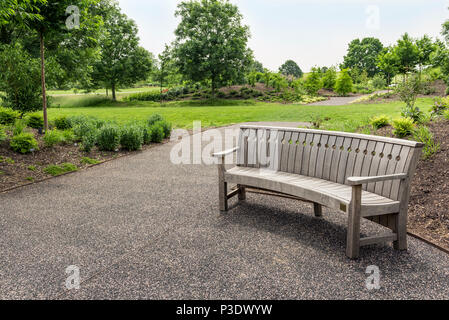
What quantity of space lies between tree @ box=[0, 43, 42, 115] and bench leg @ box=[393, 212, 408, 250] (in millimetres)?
9971

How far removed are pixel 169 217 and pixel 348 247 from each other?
227 centimetres

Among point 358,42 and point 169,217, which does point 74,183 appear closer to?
point 169,217

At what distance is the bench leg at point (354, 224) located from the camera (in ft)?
9.72

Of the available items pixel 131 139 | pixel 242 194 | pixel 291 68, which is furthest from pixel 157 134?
pixel 291 68

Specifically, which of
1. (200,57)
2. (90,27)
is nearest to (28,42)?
(90,27)

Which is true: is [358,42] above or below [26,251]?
above

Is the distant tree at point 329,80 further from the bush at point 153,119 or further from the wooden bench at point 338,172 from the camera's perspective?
the wooden bench at point 338,172

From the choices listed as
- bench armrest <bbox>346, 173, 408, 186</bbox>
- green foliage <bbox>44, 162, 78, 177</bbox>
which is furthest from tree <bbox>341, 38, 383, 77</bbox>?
bench armrest <bbox>346, 173, 408, 186</bbox>

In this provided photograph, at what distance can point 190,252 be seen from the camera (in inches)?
131

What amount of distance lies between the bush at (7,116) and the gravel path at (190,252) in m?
5.11

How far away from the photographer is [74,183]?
6031mm

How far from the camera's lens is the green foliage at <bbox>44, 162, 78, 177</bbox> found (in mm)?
6566
